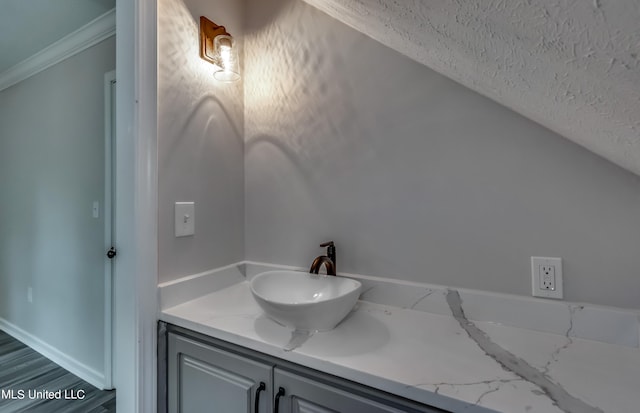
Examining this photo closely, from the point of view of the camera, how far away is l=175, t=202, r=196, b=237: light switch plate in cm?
110

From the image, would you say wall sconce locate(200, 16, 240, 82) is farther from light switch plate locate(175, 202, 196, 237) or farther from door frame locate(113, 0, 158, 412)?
light switch plate locate(175, 202, 196, 237)

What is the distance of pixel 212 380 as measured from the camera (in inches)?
34.9

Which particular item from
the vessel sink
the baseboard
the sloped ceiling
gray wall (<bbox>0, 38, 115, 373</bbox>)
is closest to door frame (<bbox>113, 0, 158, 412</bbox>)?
the vessel sink

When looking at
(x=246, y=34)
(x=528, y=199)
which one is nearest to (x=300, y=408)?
(x=528, y=199)

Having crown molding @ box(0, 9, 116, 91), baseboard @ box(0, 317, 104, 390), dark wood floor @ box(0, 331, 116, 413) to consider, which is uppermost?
crown molding @ box(0, 9, 116, 91)

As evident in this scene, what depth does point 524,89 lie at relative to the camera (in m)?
0.64

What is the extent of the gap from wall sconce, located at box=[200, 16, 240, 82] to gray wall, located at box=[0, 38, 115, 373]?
95 cm

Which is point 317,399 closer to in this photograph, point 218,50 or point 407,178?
point 407,178

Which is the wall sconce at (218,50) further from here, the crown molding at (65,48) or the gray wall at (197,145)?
the crown molding at (65,48)

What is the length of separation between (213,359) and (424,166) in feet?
3.08

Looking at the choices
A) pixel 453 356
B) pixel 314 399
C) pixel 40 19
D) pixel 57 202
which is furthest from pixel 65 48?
pixel 453 356

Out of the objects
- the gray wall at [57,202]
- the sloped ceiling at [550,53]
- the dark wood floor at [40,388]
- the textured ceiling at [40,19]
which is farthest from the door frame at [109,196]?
the sloped ceiling at [550,53]

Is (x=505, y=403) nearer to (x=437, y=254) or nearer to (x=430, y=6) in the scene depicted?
(x=437, y=254)

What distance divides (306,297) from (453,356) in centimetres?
53
